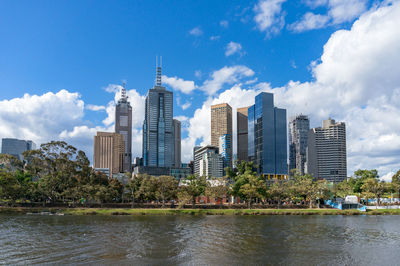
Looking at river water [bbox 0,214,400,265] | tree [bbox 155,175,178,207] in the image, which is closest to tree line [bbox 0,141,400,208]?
tree [bbox 155,175,178,207]

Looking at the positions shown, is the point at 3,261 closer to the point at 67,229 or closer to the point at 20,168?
the point at 67,229

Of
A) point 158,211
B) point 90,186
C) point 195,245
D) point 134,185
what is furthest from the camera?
point 134,185

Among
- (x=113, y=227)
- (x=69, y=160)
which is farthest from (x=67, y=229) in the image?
(x=69, y=160)

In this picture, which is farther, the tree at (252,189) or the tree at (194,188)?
the tree at (252,189)

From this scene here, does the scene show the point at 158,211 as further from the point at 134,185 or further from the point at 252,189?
the point at 252,189

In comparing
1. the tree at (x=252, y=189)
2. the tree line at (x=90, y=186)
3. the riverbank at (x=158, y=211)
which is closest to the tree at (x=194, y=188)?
the tree line at (x=90, y=186)

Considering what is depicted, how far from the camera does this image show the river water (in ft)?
127

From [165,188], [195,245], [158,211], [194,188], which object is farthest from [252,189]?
[195,245]

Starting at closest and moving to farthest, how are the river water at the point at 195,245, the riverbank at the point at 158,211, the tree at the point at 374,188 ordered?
the river water at the point at 195,245 → the riverbank at the point at 158,211 → the tree at the point at 374,188

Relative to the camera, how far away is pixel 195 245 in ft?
156

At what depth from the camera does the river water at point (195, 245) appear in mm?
38812

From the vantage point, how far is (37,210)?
10062cm

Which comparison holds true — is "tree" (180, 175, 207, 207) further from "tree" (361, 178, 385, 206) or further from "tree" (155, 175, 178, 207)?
"tree" (361, 178, 385, 206)

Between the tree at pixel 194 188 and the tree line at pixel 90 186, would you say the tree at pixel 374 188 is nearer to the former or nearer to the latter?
the tree line at pixel 90 186
